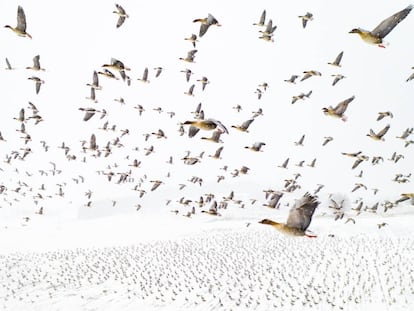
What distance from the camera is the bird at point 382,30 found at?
6.83 meters

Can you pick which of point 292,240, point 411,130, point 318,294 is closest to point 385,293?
point 318,294

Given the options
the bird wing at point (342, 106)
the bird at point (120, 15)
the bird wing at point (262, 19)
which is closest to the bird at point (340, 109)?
the bird wing at point (342, 106)

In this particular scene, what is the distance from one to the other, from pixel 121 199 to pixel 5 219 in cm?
2712

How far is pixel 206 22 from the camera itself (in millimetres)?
12281

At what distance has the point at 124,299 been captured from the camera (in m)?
19.8

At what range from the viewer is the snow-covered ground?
736 inches

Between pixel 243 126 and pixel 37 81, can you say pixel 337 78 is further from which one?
pixel 37 81

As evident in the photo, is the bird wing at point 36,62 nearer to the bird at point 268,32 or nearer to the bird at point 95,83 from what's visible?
the bird at point 95,83

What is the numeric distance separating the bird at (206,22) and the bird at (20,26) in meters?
4.85

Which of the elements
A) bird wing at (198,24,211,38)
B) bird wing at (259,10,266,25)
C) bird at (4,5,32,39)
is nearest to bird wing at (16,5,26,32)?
bird at (4,5,32,39)

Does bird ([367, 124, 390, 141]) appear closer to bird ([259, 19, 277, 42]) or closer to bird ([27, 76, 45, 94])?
bird ([259, 19, 277, 42])

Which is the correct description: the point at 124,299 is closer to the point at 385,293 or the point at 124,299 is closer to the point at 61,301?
the point at 61,301

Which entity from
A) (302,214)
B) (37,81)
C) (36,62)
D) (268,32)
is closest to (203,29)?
(268,32)

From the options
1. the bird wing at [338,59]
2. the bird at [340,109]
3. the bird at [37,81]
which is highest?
the bird wing at [338,59]
